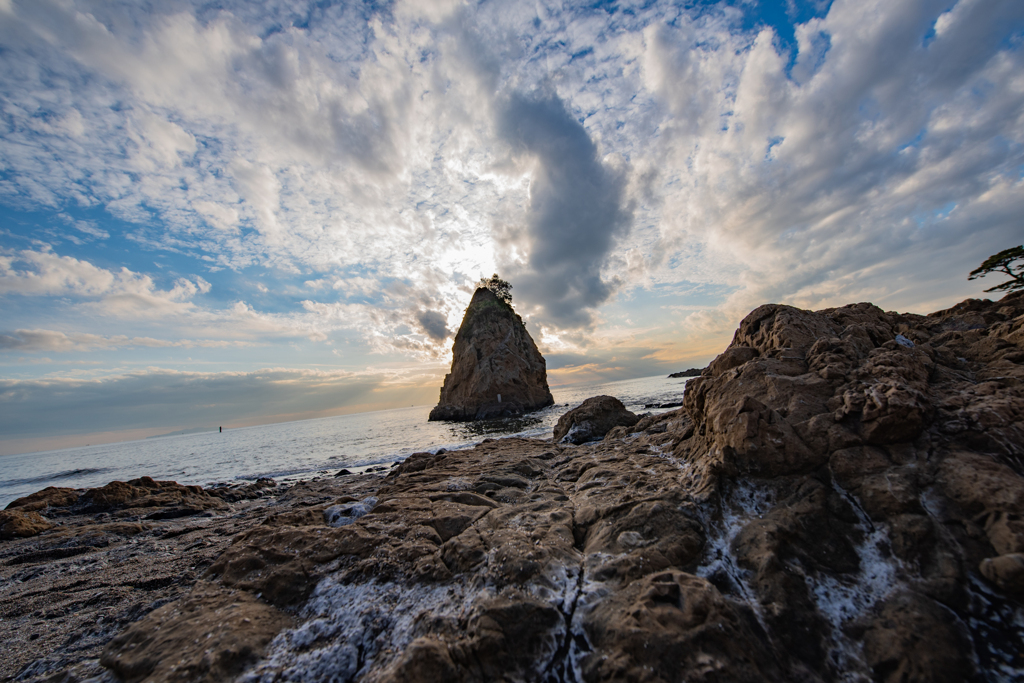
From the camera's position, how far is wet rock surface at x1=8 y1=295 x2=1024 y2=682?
314 centimetres

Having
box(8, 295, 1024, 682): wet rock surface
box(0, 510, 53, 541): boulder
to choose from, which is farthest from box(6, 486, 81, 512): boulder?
box(8, 295, 1024, 682): wet rock surface

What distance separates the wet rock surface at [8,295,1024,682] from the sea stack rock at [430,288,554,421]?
43715 mm

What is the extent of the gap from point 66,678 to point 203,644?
65.6 inches

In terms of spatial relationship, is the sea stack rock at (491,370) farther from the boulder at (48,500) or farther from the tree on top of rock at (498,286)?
the boulder at (48,500)

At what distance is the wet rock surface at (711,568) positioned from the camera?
3139 millimetres

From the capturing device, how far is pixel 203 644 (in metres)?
3.52

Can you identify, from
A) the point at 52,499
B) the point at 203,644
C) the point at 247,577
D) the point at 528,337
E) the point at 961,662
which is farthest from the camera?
the point at 528,337

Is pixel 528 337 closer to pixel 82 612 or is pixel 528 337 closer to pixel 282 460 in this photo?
pixel 282 460

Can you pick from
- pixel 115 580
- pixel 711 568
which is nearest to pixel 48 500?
pixel 115 580

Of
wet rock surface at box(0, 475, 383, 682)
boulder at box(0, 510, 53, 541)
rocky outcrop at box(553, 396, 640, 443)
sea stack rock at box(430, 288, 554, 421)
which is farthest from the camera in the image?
sea stack rock at box(430, 288, 554, 421)

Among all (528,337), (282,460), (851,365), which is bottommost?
(282,460)

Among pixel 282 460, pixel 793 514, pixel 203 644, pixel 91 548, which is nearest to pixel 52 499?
pixel 91 548

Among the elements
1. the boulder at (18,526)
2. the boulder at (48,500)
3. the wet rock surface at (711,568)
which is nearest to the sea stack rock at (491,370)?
the boulder at (48,500)

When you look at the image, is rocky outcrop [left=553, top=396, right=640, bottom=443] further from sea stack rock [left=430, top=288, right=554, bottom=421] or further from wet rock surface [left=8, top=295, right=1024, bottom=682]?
sea stack rock [left=430, top=288, right=554, bottom=421]
